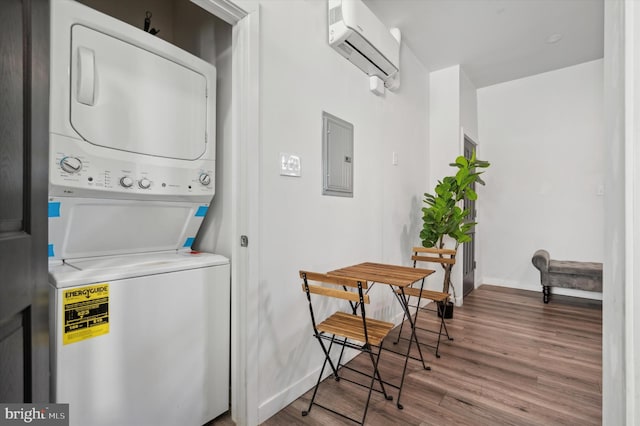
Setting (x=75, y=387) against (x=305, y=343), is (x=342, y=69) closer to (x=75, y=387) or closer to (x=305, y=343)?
(x=305, y=343)

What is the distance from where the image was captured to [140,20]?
207 centimetres

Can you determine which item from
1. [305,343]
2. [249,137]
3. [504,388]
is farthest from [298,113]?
[504,388]

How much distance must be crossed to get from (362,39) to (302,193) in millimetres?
1295

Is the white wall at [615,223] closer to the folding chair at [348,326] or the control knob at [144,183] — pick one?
the folding chair at [348,326]

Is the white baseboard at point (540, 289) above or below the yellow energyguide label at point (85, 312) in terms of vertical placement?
below

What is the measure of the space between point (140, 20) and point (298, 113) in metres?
1.27

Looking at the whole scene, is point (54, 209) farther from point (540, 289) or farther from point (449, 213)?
point (540, 289)

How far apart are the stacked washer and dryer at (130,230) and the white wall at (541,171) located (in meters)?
4.50

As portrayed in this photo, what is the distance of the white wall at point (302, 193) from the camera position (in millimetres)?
1750

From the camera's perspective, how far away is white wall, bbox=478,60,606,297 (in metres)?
4.09

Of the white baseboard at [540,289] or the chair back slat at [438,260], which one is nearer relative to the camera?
the chair back slat at [438,260]

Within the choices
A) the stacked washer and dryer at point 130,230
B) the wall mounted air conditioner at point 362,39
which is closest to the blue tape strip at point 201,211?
the stacked washer and dryer at point 130,230

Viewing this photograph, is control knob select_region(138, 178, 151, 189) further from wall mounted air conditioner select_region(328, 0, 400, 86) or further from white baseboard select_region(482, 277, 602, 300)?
white baseboard select_region(482, 277, 602, 300)
